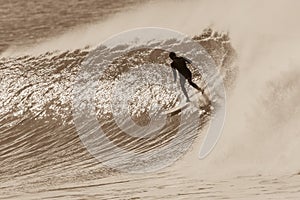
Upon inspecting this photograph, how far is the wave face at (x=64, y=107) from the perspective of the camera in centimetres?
477

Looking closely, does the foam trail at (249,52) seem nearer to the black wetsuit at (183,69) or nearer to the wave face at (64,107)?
the wave face at (64,107)

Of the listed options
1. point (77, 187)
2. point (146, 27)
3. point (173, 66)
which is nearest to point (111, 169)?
→ point (77, 187)

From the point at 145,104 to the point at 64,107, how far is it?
792 millimetres

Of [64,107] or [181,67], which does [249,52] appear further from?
[64,107]

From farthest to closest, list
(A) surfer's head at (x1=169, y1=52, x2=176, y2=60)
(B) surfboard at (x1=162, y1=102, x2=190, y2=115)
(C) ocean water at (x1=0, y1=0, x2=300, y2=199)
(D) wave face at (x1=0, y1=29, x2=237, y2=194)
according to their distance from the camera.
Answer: (A) surfer's head at (x1=169, y1=52, x2=176, y2=60) → (B) surfboard at (x1=162, y1=102, x2=190, y2=115) → (D) wave face at (x1=0, y1=29, x2=237, y2=194) → (C) ocean water at (x1=0, y1=0, x2=300, y2=199)

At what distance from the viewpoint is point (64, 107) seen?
5051 mm

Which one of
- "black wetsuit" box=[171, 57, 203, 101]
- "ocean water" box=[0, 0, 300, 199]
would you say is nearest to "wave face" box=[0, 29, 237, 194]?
"ocean water" box=[0, 0, 300, 199]

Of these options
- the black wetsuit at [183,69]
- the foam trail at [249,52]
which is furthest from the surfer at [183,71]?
the foam trail at [249,52]

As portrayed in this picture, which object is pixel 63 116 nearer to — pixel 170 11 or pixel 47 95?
pixel 47 95

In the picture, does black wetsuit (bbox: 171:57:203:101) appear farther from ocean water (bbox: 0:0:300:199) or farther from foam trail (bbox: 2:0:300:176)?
foam trail (bbox: 2:0:300:176)

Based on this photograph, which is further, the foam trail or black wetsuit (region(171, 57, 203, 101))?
black wetsuit (region(171, 57, 203, 101))

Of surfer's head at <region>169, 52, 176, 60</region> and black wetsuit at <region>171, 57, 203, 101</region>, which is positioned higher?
surfer's head at <region>169, 52, 176, 60</region>

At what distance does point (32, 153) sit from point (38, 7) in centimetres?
178

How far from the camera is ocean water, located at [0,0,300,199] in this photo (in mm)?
4539
